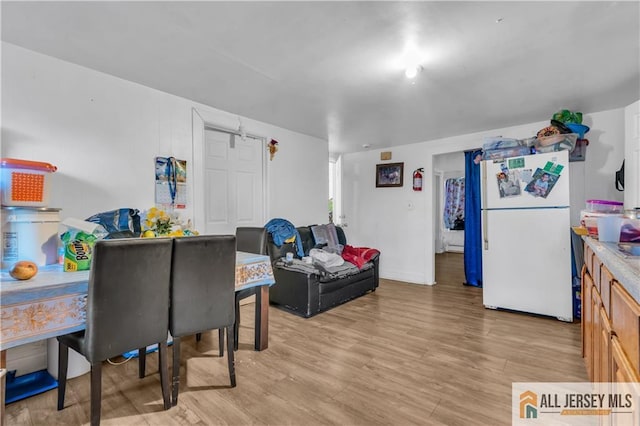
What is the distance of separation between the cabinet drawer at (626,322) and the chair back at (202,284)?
176cm

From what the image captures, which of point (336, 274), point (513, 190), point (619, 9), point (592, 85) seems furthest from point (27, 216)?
point (592, 85)

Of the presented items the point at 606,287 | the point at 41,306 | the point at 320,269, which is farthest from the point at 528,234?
the point at 41,306

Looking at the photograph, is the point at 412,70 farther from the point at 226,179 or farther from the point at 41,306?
the point at 41,306

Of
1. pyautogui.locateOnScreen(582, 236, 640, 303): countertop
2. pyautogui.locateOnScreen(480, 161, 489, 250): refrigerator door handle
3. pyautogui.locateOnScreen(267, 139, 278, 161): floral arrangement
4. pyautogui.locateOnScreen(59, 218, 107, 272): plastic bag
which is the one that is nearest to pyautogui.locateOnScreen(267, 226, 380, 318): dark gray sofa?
pyautogui.locateOnScreen(267, 139, 278, 161): floral arrangement

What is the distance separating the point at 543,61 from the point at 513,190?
4.64ft

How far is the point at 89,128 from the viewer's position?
2406mm

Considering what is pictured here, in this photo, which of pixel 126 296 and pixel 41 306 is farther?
pixel 126 296

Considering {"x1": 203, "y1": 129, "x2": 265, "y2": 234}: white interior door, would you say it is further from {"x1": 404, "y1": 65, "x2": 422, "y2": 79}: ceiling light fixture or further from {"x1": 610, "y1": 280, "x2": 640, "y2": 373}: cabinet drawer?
{"x1": 610, "y1": 280, "x2": 640, "y2": 373}: cabinet drawer

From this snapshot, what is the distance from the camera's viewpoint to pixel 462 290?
4348mm

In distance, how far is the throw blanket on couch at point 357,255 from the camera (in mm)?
3969

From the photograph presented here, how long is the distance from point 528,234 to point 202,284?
3.26 meters

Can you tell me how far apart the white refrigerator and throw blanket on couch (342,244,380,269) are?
141 cm

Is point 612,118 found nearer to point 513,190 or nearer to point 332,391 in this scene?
point 513,190

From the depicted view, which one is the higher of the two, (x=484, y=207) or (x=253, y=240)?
(x=484, y=207)
